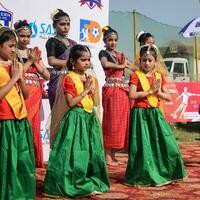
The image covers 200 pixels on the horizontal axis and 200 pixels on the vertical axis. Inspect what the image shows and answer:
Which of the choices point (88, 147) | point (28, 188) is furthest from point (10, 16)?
point (28, 188)

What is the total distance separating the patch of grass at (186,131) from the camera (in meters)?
8.30

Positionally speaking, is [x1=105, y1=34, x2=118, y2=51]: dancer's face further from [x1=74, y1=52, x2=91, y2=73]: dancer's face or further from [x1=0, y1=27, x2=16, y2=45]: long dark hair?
[x1=0, y1=27, x2=16, y2=45]: long dark hair

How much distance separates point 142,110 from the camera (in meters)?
4.23

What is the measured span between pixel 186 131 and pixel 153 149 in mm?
5156

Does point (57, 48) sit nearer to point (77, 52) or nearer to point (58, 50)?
point (58, 50)

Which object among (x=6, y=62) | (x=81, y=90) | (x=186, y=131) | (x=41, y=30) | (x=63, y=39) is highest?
(x=41, y=30)

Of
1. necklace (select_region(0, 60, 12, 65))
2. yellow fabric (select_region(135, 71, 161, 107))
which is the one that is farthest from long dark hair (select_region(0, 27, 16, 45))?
yellow fabric (select_region(135, 71, 161, 107))

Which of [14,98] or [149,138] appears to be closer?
[14,98]

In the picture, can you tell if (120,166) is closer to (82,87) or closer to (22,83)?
(82,87)

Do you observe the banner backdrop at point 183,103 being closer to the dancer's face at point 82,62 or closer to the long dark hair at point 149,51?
the long dark hair at point 149,51

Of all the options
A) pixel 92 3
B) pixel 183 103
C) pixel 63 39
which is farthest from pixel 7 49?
pixel 183 103

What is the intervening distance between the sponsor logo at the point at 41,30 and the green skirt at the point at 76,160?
6.02 feet

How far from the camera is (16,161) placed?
123 inches

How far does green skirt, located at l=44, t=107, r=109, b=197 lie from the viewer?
11.8ft
